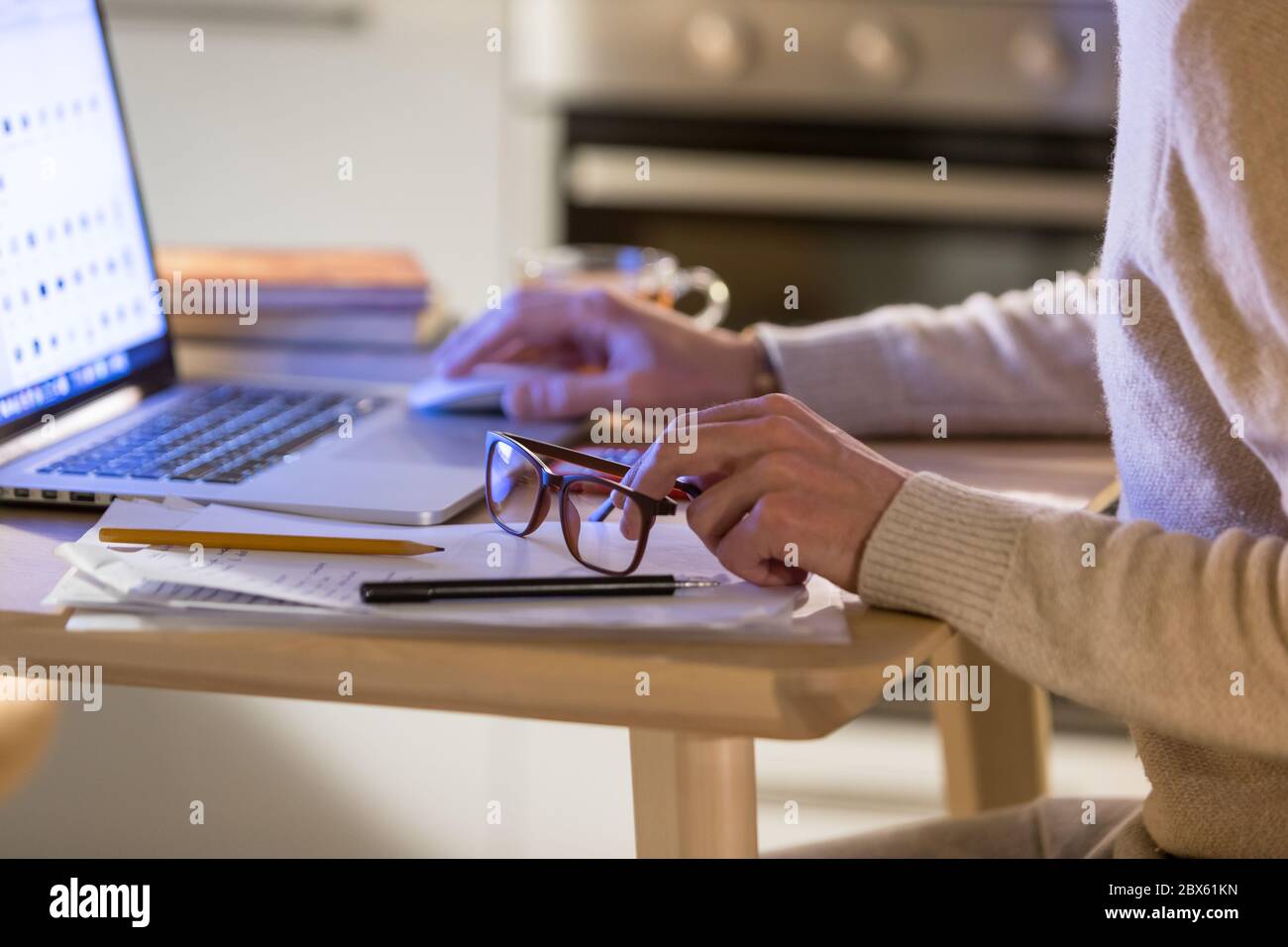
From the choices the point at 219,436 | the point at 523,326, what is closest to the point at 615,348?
the point at 523,326

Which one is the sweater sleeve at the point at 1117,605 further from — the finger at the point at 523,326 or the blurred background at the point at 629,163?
the blurred background at the point at 629,163

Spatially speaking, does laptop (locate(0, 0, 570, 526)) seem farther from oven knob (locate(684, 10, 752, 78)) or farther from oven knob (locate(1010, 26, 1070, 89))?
oven knob (locate(1010, 26, 1070, 89))

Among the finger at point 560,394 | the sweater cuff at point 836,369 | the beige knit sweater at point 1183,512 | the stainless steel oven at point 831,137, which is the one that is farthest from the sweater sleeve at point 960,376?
the stainless steel oven at point 831,137

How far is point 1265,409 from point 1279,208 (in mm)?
81

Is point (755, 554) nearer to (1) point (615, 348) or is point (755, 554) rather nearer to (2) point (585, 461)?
(2) point (585, 461)

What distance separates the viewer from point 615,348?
3.23ft

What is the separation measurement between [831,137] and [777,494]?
149cm

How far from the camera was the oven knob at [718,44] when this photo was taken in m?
2.00

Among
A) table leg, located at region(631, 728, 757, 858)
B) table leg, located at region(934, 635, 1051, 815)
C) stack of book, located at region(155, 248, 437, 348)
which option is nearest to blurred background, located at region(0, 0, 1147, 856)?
table leg, located at region(934, 635, 1051, 815)

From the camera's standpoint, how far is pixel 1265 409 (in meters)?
0.59

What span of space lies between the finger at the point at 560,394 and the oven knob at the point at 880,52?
1.20 m
